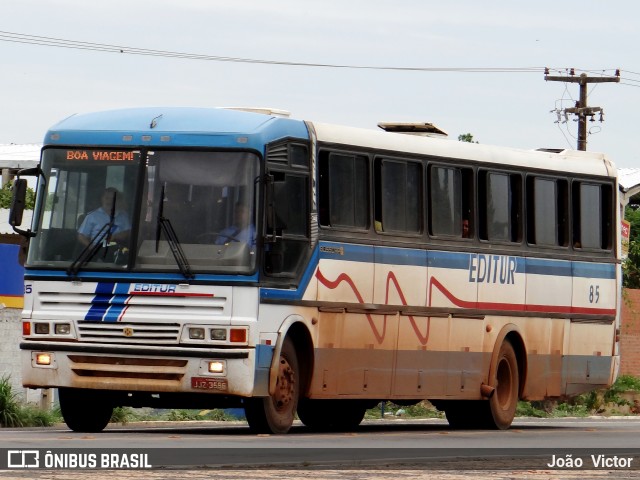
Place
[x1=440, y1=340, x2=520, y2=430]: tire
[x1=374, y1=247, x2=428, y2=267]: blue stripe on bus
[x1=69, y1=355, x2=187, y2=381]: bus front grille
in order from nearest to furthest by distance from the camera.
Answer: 1. [x1=69, y1=355, x2=187, y2=381]: bus front grille
2. [x1=374, y1=247, x2=428, y2=267]: blue stripe on bus
3. [x1=440, y1=340, x2=520, y2=430]: tire

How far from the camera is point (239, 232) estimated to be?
61.3ft

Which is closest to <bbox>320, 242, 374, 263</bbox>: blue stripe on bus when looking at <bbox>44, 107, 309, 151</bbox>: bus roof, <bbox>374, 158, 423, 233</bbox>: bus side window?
<bbox>374, 158, 423, 233</bbox>: bus side window

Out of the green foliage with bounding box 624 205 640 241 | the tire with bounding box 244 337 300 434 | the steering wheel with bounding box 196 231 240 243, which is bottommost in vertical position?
the tire with bounding box 244 337 300 434

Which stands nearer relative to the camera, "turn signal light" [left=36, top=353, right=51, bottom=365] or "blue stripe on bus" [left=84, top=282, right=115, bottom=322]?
"blue stripe on bus" [left=84, top=282, right=115, bottom=322]

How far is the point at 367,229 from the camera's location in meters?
20.9

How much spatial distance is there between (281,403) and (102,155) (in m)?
3.22

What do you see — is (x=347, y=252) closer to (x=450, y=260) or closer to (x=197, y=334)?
(x=450, y=260)

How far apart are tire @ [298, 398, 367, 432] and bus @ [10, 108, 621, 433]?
43 mm

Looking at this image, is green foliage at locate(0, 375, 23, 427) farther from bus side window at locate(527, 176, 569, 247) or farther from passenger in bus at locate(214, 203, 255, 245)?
bus side window at locate(527, 176, 569, 247)

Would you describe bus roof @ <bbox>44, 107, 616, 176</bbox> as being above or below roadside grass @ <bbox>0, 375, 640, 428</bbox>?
above

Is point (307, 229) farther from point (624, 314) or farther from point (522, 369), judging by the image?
point (624, 314)

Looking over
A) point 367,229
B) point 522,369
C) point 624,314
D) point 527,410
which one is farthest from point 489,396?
point 624,314

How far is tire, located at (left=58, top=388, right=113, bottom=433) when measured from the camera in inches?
759

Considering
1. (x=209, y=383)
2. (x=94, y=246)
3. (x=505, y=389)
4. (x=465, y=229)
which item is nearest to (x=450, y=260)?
(x=465, y=229)
